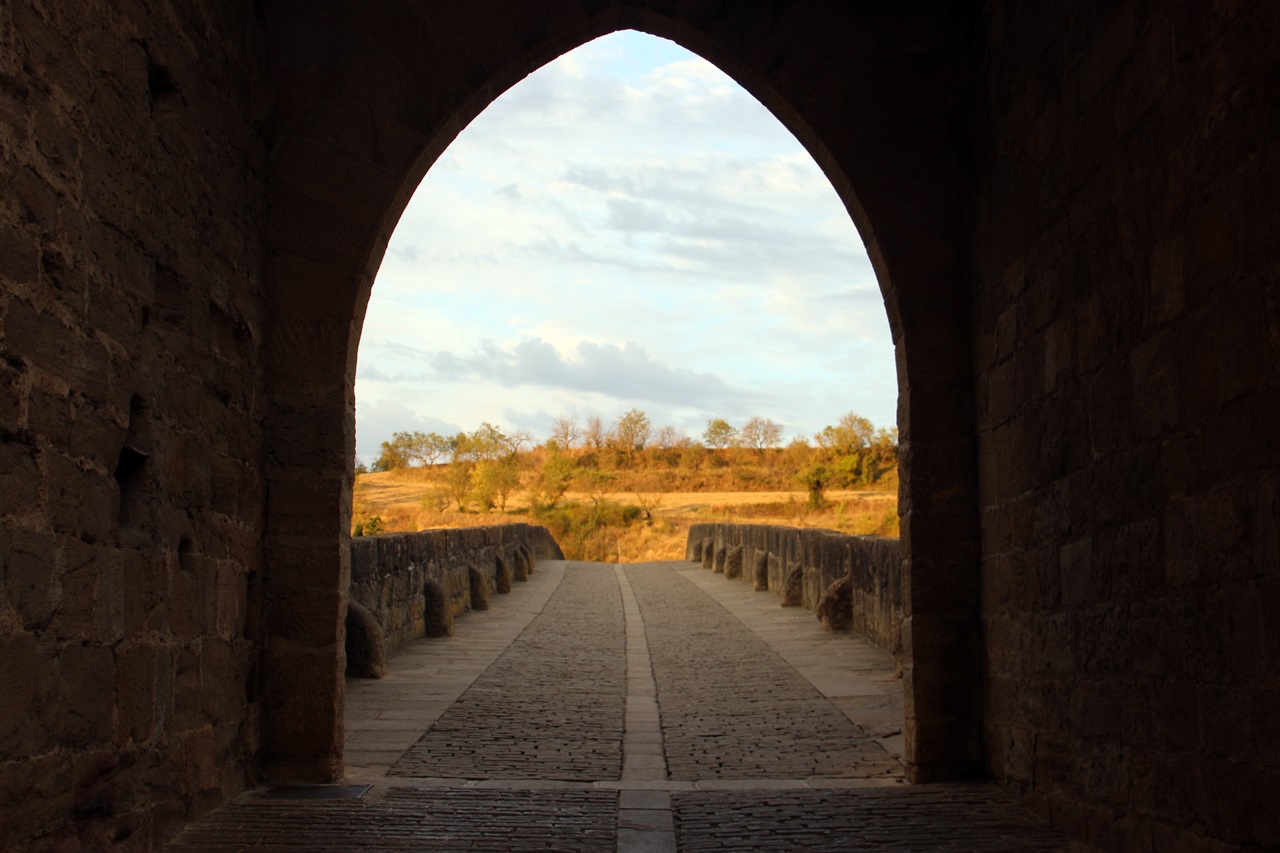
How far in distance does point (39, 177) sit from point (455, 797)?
2697 millimetres

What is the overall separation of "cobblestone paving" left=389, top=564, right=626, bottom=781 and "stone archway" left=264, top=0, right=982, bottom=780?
0.75m

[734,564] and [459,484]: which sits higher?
[459,484]

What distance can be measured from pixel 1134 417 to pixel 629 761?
2.81 metres

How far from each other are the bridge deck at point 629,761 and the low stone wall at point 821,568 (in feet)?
1.06

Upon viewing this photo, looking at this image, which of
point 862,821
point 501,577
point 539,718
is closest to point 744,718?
point 539,718

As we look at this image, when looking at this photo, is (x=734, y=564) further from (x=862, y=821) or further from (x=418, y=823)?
(x=418, y=823)

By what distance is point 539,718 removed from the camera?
19.9ft

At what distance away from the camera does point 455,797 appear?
4254 mm

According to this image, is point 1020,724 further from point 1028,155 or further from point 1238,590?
point 1028,155

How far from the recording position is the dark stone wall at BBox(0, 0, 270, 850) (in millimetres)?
2691

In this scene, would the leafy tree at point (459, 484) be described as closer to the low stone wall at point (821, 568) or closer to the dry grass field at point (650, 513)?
the dry grass field at point (650, 513)

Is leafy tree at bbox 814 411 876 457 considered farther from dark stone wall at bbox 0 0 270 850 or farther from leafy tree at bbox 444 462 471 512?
dark stone wall at bbox 0 0 270 850

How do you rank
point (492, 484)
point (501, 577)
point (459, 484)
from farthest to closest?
point (459, 484), point (492, 484), point (501, 577)

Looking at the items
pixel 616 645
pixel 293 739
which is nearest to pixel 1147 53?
pixel 293 739
